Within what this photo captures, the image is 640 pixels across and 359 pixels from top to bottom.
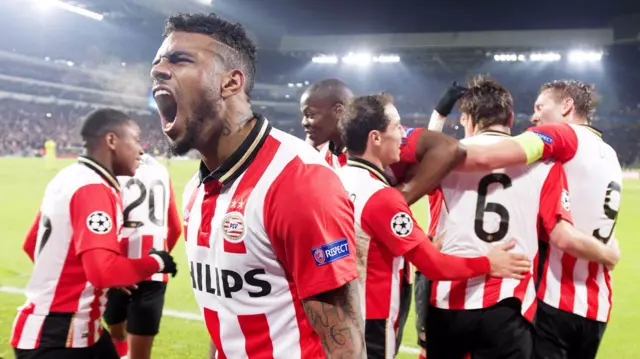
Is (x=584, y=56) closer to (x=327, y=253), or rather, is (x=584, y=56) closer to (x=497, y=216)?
(x=497, y=216)

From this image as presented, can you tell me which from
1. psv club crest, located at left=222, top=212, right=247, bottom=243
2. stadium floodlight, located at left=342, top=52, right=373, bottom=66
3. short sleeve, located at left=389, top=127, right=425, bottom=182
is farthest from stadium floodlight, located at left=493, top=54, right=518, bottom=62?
psv club crest, located at left=222, top=212, right=247, bottom=243

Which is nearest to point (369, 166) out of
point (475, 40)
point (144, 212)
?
point (144, 212)

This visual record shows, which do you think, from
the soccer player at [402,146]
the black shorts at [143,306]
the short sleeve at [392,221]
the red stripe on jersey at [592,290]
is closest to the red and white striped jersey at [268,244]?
the short sleeve at [392,221]

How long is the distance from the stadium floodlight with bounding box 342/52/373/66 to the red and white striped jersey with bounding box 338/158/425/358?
38.0m

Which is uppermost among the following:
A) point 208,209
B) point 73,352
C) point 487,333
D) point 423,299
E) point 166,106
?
point 166,106

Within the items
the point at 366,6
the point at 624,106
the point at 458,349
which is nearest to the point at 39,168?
the point at 366,6

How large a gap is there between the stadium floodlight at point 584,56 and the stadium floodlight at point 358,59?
44.6 ft

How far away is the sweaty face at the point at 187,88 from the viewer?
153cm

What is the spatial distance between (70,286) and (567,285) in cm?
250

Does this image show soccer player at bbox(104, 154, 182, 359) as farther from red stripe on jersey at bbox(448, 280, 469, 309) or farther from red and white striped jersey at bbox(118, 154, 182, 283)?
red stripe on jersey at bbox(448, 280, 469, 309)

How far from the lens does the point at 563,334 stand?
2.85 m

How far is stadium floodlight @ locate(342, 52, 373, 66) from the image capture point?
39750 millimetres

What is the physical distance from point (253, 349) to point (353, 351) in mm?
332

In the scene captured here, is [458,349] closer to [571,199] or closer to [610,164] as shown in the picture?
[571,199]
